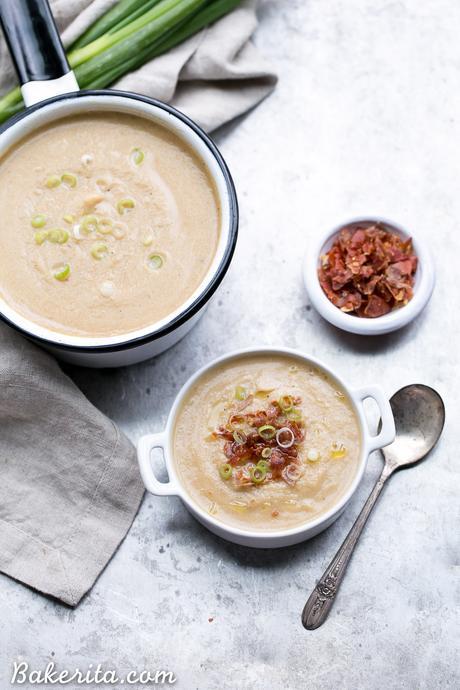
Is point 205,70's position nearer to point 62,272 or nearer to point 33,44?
point 33,44

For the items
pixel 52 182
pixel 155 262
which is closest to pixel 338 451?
pixel 155 262

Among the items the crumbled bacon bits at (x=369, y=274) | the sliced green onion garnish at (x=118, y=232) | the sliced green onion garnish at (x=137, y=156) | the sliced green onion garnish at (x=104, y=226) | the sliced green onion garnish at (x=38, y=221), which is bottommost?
the crumbled bacon bits at (x=369, y=274)

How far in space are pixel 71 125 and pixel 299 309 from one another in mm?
817

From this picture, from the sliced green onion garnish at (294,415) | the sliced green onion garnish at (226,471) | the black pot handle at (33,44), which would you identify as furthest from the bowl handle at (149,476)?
the black pot handle at (33,44)

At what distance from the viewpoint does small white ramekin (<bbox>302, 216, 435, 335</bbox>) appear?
2.38m

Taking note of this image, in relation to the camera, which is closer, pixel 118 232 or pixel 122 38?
pixel 118 232

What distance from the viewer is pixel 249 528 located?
219 centimetres

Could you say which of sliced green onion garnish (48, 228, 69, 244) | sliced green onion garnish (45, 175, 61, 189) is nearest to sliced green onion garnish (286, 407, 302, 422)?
sliced green onion garnish (48, 228, 69, 244)

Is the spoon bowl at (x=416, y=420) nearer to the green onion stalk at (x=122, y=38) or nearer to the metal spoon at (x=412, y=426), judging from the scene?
the metal spoon at (x=412, y=426)

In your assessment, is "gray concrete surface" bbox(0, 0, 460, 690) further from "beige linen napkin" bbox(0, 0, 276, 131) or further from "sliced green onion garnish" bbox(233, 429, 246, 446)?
"sliced green onion garnish" bbox(233, 429, 246, 446)

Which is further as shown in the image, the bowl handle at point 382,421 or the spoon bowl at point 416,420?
the spoon bowl at point 416,420

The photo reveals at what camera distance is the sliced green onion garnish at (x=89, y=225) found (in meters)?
2.20

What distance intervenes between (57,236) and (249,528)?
2.91 feet

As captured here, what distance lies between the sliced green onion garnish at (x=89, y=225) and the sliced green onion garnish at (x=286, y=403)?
655 mm
